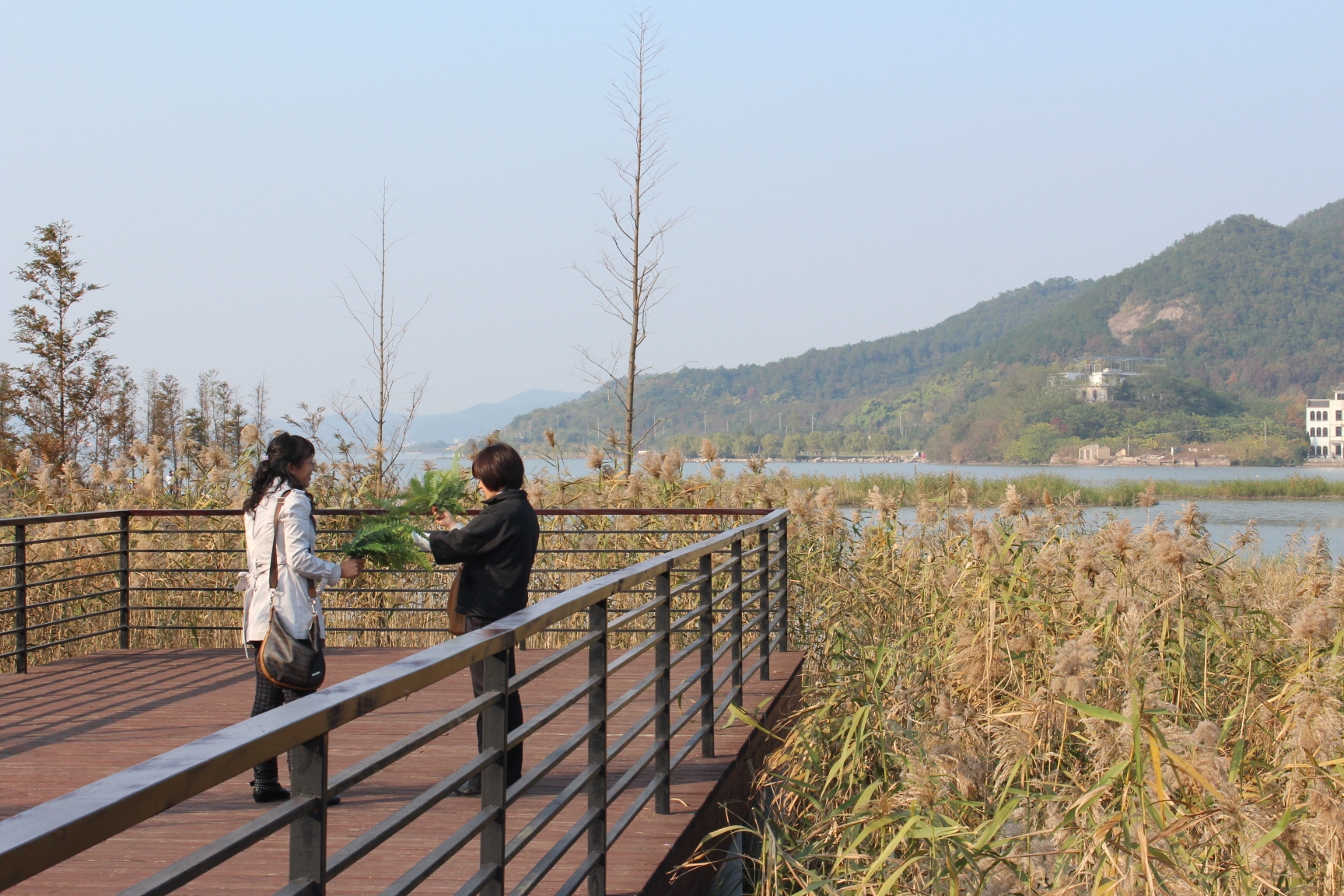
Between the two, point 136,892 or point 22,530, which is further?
point 22,530

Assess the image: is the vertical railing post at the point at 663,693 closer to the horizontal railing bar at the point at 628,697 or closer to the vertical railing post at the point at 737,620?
the horizontal railing bar at the point at 628,697

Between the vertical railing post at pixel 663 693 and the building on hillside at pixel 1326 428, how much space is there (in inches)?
3099

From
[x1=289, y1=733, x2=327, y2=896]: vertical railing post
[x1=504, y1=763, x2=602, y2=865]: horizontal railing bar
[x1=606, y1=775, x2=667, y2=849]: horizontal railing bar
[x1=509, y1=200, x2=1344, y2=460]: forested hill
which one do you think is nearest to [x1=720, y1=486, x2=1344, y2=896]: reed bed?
[x1=606, y1=775, x2=667, y2=849]: horizontal railing bar

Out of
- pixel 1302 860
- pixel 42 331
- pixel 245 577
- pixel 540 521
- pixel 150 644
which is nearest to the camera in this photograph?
pixel 1302 860

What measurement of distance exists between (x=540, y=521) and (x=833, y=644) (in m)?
3.17

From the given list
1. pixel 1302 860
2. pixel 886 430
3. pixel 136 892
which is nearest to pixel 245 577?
pixel 136 892

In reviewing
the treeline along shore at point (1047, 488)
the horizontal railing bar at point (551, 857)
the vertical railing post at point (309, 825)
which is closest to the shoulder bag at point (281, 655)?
the horizontal railing bar at point (551, 857)

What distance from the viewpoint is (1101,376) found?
79.1 m

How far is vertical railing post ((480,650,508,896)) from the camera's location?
2.36m

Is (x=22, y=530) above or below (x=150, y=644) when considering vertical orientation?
above

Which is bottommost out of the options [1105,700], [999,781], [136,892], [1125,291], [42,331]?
[999,781]

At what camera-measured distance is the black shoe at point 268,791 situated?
420cm

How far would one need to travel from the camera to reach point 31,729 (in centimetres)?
564

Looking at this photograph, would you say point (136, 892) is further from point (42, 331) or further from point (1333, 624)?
point (42, 331)
